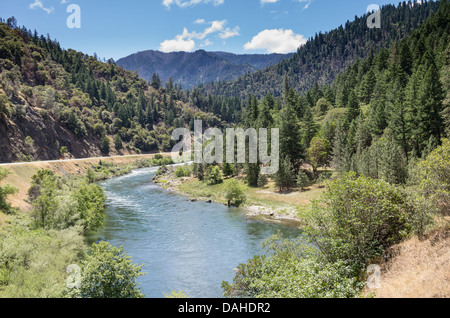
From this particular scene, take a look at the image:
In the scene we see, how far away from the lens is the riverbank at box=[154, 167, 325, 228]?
58.2 m

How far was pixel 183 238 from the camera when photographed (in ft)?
155

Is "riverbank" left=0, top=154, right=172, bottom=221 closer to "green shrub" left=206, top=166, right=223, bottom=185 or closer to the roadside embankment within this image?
the roadside embankment

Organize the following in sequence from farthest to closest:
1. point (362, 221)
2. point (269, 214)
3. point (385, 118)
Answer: point (385, 118) < point (269, 214) < point (362, 221)

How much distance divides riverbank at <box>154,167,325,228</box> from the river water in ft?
11.4

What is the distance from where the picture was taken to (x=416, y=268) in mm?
19641

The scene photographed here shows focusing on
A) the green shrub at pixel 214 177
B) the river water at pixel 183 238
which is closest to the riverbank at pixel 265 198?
the green shrub at pixel 214 177

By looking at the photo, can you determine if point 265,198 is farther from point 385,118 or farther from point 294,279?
point 294,279

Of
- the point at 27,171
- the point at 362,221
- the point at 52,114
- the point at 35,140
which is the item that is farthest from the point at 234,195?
the point at 52,114

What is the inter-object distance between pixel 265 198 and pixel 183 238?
100 feet

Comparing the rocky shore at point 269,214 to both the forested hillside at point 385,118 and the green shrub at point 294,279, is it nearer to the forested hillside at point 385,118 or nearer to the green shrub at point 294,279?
the forested hillside at point 385,118

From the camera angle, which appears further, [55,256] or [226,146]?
[226,146]
